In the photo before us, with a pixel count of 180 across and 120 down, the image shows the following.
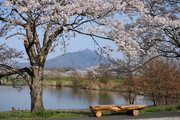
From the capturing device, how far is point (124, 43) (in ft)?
32.8

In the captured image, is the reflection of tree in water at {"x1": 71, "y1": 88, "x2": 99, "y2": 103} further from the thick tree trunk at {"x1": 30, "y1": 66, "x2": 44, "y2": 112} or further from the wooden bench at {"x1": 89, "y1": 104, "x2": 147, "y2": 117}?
the wooden bench at {"x1": 89, "y1": 104, "x2": 147, "y2": 117}

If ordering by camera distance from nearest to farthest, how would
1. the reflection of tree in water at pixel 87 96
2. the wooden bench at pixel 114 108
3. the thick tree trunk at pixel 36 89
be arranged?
the wooden bench at pixel 114 108 < the thick tree trunk at pixel 36 89 < the reflection of tree in water at pixel 87 96

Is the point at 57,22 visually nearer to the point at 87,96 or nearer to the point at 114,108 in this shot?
the point at 114,108

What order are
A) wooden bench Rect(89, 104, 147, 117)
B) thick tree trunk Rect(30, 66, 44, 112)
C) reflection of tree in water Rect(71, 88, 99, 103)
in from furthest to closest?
reflection of tree in water Rect(71, 88, 99, 103)
thick tree trunk Rect(30, 66, 44, 112)
wooden bench Rect(89, 104, 147, 117)

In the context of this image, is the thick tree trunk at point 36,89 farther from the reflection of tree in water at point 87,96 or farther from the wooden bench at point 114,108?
the reflection of tree in water at point 87,96

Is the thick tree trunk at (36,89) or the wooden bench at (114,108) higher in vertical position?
the thick tree trunk at (36,89)

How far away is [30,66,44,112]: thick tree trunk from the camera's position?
10672 mm

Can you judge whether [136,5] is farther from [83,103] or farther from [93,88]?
[93,88]

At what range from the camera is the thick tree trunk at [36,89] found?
10.7m

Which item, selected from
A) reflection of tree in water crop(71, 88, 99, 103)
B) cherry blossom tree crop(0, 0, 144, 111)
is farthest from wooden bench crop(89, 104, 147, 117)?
reflection of tree in water crop(71, 88, 99, 103)

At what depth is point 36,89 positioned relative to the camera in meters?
10.7

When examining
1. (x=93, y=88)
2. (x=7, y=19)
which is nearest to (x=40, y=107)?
(x=7, y=19)

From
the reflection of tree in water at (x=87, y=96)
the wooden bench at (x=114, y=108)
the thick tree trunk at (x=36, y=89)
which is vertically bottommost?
the reflection of tree in water at (x=87, y=96)

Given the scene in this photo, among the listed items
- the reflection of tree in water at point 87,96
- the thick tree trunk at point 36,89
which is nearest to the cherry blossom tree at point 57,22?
the thick tree trunk at point 36,89
